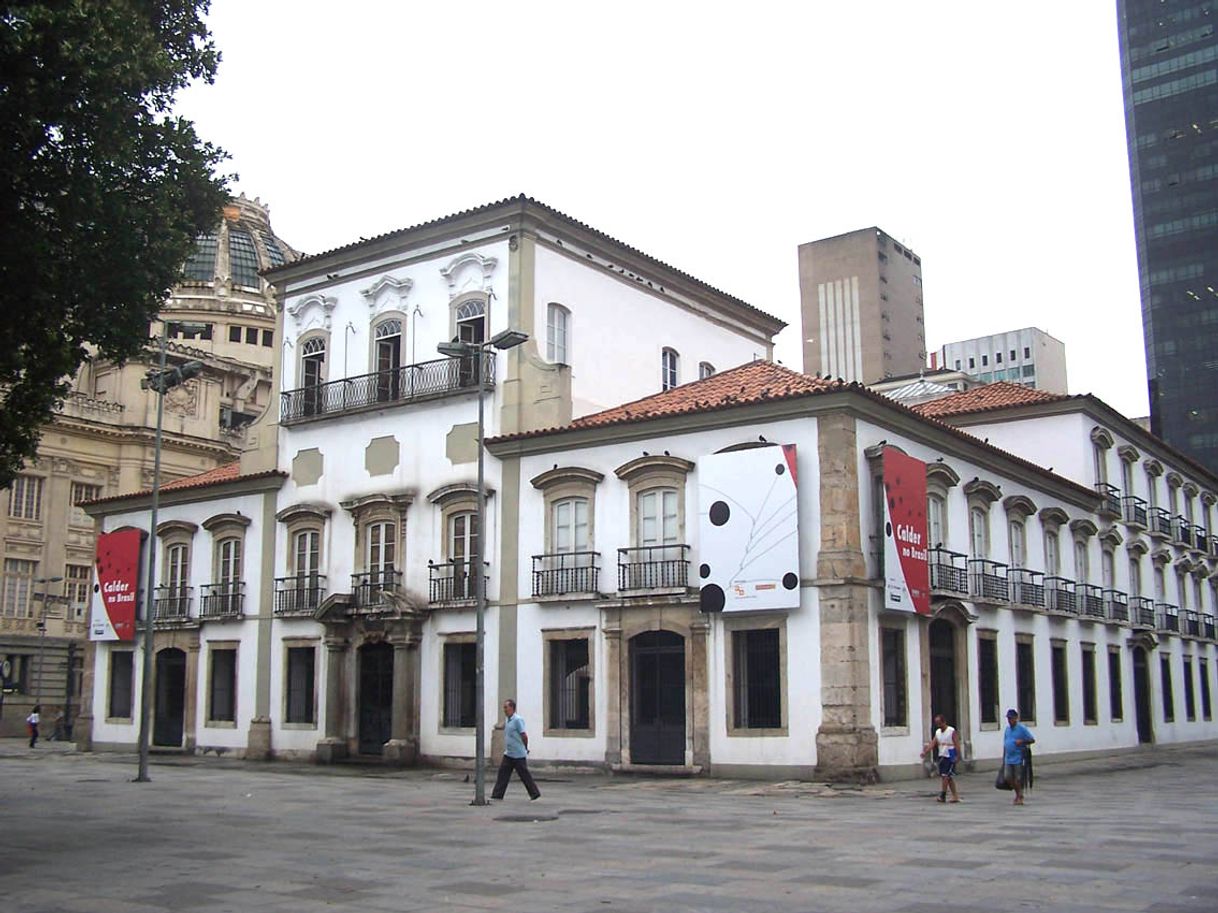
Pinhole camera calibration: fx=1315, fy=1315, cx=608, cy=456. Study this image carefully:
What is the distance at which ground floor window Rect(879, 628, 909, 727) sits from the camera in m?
27.6

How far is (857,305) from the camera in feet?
468

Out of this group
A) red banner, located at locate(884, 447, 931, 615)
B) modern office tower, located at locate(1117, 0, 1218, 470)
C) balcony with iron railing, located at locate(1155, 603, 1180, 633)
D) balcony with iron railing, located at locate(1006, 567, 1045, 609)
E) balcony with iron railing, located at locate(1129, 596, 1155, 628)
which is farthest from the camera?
modern office tower, located at locate(1117, 0, 1218, 470)

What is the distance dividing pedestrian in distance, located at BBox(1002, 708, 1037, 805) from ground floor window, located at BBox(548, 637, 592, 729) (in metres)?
10.2

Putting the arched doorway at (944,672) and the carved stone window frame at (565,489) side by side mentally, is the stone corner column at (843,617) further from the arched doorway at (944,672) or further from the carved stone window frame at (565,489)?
the carved stone window frame at (565,489)

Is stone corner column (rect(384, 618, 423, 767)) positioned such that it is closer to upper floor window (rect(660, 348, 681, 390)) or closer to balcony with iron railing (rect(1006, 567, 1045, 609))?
upper floor window (rect(660, 348, 681, 390))

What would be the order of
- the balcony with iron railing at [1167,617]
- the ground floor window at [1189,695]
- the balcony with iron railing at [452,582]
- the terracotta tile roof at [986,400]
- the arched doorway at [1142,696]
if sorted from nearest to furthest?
the balcony with iron railing at [452,582]
the terracotta tile roof at [986,400]
the arched doorway at [1142,696]
the balcony with iron railing at [1167,617]
the ground floor window at [1189,695]

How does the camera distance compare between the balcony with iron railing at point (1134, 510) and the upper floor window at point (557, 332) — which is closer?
the upper floor window at point (557, 332)

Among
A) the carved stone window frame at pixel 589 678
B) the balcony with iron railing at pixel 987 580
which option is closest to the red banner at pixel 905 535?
the balcony with iron railing at pixel 987 580

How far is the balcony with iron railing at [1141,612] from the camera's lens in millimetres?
42750

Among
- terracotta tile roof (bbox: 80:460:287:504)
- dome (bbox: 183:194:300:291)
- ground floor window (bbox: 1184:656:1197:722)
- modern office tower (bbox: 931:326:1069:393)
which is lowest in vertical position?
ground floor window (bbox: 1184:656:1197:722)

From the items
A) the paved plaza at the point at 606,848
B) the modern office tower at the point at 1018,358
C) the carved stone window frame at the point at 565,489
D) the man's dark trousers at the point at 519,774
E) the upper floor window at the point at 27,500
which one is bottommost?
the paved plaza at the point at 606,848

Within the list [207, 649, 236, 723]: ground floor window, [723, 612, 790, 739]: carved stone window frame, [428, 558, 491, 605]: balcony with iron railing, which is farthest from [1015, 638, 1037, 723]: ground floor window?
[207, 649, 236, 723]: ground floor window

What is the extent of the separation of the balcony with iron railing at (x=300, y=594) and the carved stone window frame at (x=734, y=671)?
12.3m

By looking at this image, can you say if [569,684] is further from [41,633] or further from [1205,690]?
[41,633]
